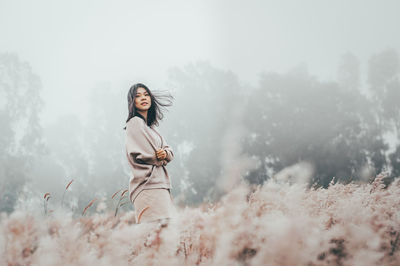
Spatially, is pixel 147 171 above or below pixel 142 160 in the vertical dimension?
below

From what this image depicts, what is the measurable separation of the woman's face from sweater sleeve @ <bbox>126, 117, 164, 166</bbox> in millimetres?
239

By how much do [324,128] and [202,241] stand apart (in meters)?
22.5

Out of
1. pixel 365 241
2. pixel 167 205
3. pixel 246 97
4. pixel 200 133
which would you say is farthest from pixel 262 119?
pixel 365 241

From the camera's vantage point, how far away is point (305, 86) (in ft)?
80.4

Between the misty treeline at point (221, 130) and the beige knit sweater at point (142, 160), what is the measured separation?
17.8m

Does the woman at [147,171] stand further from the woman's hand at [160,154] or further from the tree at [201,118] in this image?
the tree at [201,118]


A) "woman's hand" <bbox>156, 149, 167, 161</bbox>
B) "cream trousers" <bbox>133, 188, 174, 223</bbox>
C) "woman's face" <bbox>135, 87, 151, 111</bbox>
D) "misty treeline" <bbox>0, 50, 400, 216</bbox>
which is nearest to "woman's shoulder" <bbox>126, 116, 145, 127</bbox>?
"woman's face" <bbox>135, 87, 151, 111</bbox>

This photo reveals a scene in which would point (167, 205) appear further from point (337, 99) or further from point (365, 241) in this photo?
point (337, 99)

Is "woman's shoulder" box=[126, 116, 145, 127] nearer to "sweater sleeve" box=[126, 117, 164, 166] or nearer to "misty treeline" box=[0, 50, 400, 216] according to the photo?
"sweater sleeve" box=[126, 117, 164, 166]

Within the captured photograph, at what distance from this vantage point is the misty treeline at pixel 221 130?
21.6m

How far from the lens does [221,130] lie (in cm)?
2469

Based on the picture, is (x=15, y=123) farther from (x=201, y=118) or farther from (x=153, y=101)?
(x=153, y=101)

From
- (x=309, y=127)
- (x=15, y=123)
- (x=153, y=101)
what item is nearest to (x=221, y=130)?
(x=309, y=127)

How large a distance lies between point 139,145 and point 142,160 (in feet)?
0.47
